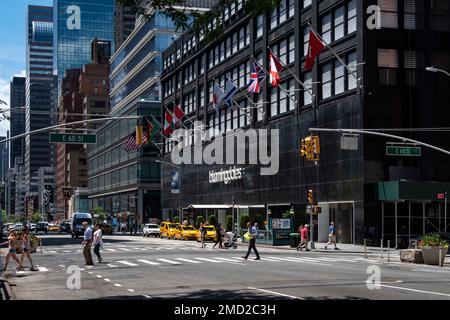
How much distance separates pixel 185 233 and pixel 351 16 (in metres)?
25.8

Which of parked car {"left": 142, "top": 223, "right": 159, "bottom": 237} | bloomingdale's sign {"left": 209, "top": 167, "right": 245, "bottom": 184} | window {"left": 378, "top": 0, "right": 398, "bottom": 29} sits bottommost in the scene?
parked car {"left": 142, "top": 223, "right": 159, "bottom": 237}

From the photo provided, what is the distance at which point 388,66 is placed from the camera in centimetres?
5222

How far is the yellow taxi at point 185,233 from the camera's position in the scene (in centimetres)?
6481

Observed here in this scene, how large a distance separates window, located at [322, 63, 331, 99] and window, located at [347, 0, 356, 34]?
14.3 feet

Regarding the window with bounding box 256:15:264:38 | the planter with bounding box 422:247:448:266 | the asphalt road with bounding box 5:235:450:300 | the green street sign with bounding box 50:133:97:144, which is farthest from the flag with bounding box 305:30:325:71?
the window with bounding box 256:15:264:38

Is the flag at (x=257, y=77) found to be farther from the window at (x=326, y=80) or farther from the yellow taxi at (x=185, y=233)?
the yellow taxi at (x=185, y=233)

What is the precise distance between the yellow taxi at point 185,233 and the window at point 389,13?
86.3 ft

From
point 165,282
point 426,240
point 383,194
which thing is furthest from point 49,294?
point 383,194

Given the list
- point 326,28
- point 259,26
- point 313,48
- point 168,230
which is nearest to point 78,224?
point 168,230

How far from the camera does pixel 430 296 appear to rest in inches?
647

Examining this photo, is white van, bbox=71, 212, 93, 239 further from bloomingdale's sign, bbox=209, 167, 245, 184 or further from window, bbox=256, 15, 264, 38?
window, bbox=256, 15, 264, 38

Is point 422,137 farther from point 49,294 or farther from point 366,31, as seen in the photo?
point 49,294

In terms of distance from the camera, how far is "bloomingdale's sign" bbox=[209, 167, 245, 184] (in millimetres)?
74494
